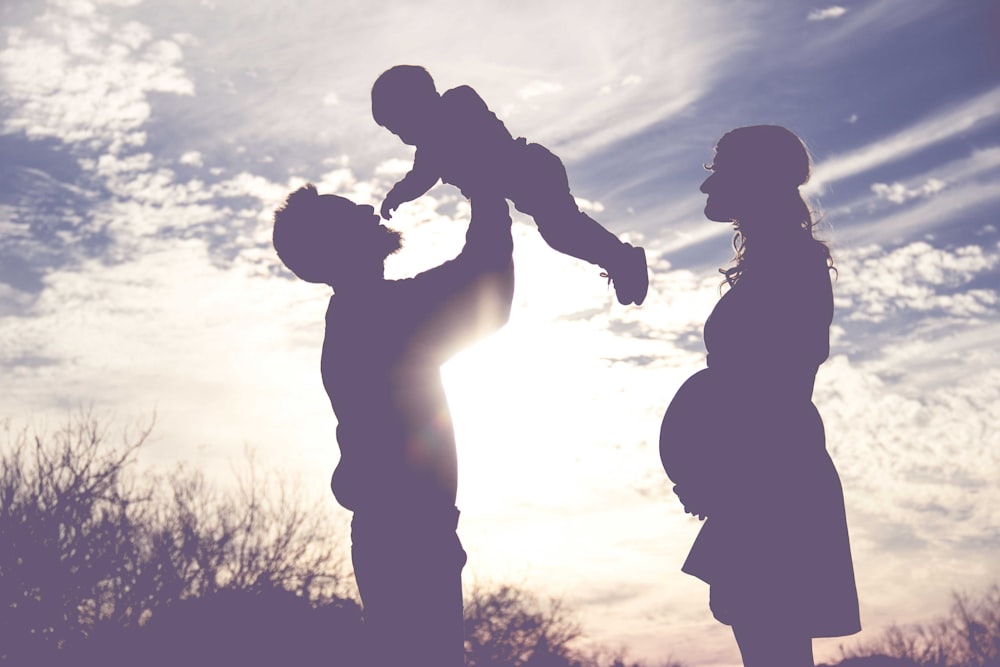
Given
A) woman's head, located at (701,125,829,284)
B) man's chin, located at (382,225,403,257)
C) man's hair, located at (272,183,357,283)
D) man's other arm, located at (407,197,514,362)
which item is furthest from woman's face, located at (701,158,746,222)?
man's hair, located at (272,183,357,283)

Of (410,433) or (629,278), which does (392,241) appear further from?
(629,278)

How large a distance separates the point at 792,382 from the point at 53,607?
30.4 m

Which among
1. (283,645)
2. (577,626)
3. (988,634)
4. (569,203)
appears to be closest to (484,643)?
(577,626)

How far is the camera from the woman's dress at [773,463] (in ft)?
9.93

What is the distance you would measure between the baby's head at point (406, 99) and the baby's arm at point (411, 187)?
114mm

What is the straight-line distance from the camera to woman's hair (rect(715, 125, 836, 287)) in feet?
10.8

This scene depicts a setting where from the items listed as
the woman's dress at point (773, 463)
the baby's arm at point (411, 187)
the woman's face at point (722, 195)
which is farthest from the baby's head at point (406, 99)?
the woman's dress at point (773, 463)

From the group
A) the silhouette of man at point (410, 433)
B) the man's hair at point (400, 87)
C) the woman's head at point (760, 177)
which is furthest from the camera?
the woman's head at point (760, 177)

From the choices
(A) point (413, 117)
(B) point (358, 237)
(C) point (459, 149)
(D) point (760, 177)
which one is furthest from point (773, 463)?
(A) point (413, 117)

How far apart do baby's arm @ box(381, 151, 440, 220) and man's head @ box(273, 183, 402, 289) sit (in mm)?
75

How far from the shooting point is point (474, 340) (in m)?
2.93

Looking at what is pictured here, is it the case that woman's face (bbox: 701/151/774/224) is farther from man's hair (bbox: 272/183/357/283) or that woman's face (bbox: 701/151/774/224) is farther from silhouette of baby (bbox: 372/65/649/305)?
man's hair (bbox: 272/183/357/283)

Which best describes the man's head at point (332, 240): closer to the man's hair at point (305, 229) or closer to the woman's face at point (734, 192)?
the man's hair at point (305, 229)

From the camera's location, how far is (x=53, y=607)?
2825 cm
